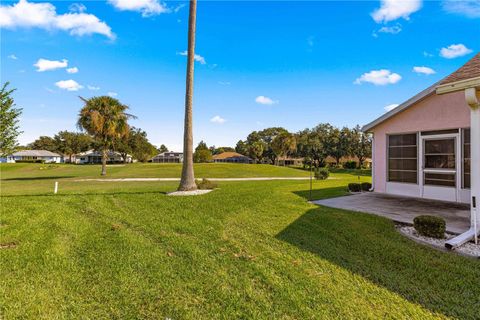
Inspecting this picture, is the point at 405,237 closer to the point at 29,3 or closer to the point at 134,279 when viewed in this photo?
the point at 134,279

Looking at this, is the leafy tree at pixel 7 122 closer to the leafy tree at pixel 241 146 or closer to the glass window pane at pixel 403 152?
the glass window pane at pixel 403 152

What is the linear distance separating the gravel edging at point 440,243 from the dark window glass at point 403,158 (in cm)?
484

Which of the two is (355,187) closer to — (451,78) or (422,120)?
(422,120)

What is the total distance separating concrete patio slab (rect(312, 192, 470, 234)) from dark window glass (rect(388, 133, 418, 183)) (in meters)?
0.94

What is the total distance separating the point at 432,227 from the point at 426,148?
5.39 metres

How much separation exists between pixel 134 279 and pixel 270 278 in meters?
1.95

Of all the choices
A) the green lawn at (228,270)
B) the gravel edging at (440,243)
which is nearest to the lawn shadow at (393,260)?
the green lawn at (228,270)

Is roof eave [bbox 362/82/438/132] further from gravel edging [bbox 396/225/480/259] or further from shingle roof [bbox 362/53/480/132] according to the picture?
gravel edging [bbox 396/225/480/259]

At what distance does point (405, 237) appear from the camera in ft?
17.3

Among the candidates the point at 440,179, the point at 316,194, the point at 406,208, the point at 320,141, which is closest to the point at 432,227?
the point at 406,208

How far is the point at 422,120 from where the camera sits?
9.34 metres

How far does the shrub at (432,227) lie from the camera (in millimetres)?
5148

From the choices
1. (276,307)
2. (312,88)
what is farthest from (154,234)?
(312,88)

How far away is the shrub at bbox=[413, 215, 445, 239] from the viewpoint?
5.15 metres
